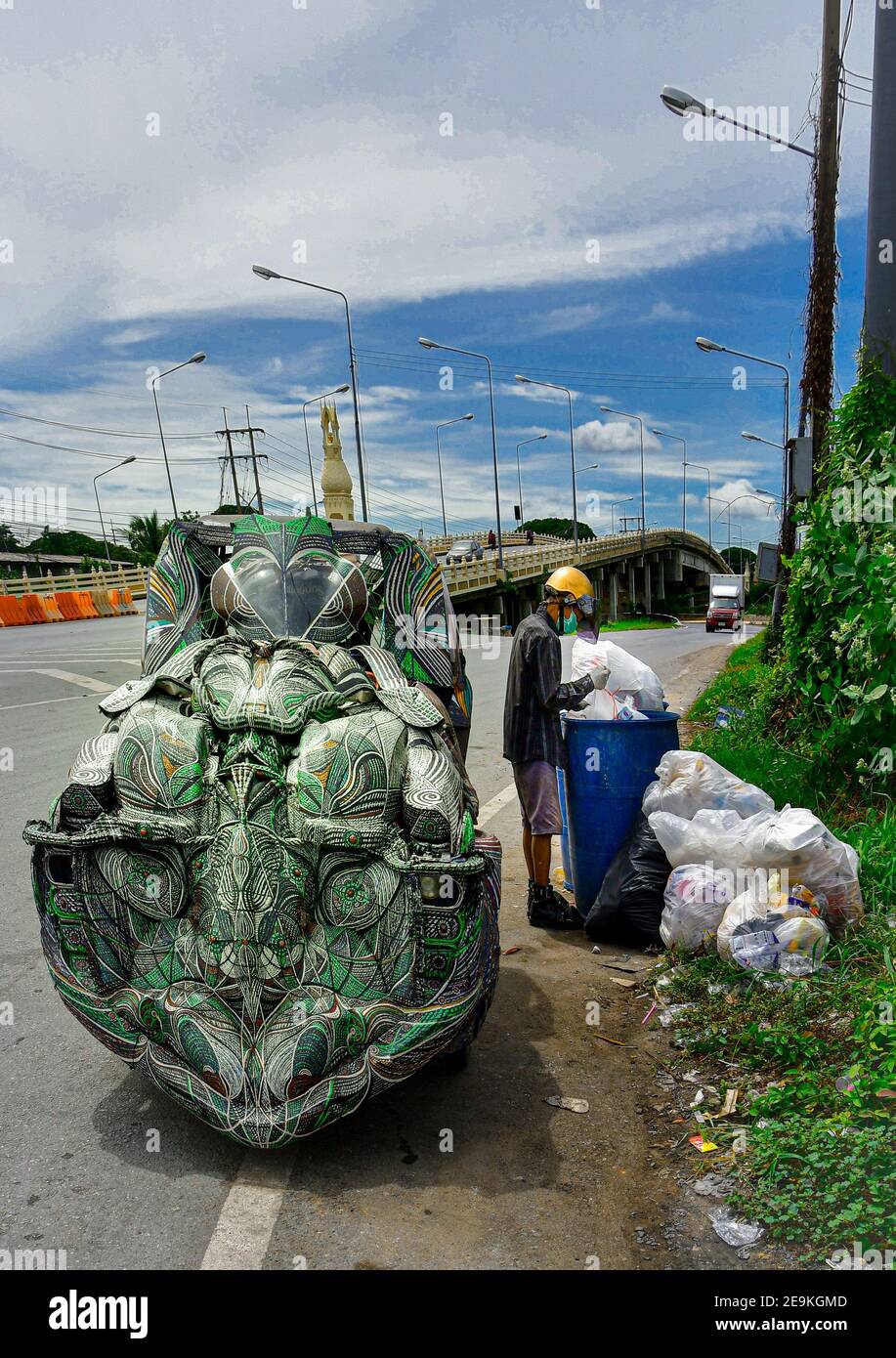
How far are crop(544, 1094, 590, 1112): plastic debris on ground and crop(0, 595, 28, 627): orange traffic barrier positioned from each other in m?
28.6

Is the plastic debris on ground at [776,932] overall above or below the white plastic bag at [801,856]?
below

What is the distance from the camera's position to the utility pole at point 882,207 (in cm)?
630

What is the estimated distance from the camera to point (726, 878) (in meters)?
4.64

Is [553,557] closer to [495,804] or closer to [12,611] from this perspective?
[12,611]

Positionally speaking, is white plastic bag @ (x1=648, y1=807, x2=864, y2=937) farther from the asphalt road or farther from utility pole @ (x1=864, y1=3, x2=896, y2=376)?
utility pole @ (x1=864, y1=3, x2=896, y2=376)

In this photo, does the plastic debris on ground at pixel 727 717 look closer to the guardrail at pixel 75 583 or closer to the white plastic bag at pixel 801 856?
the white plastic bag at pixel 801 856

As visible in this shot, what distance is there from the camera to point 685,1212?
307cm

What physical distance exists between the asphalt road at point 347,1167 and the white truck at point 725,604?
39871 mm

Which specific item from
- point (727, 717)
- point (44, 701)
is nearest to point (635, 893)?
point (727, 717)

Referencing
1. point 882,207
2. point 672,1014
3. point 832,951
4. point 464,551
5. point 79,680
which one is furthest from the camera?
point 464,551

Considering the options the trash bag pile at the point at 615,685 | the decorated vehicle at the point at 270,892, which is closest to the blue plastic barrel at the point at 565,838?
the trash bag pile at the point at 615,685

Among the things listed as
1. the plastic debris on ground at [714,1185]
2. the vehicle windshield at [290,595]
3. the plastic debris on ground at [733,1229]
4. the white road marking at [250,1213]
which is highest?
the vehicle windshield at [290,595]

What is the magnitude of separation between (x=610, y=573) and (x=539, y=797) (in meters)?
65.4

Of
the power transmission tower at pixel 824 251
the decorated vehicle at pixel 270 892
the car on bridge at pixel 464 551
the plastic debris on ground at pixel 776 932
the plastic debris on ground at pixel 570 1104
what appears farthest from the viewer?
the car on bridge at pixel 464 551
